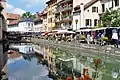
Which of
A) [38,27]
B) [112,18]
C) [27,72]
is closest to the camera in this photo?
[27,72]

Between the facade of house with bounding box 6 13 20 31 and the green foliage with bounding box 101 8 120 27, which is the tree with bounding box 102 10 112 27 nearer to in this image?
the green foliage with bounding box 101 8 120 27

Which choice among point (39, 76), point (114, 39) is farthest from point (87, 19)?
point (39, 76)

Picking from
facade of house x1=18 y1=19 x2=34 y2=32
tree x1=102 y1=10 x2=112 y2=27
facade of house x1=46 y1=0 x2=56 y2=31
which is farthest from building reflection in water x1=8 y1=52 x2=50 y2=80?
facade of house x1=18 y1=19 x2=34 y2=32

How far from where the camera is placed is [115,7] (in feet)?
181

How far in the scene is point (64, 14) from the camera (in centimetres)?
8825

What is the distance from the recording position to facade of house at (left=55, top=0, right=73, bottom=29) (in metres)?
80.4

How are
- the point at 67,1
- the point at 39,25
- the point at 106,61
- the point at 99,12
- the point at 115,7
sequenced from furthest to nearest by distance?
the point at 39,25
the point at 67,1
the point at 99,12
the point at 115,7
the point at 106,61

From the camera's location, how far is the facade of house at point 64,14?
80.4m

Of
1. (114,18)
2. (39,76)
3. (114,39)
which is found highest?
(114,18)

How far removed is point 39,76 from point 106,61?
9.17 metres

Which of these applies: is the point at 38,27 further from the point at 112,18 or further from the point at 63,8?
the point at 112,18

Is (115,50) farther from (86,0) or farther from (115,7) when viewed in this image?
(86,0)

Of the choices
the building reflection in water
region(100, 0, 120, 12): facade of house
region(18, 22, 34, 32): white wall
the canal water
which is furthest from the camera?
region(18, 22, 34, 32): white wall

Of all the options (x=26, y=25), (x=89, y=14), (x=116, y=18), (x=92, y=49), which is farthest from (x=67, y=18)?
(x=26, y=25)
